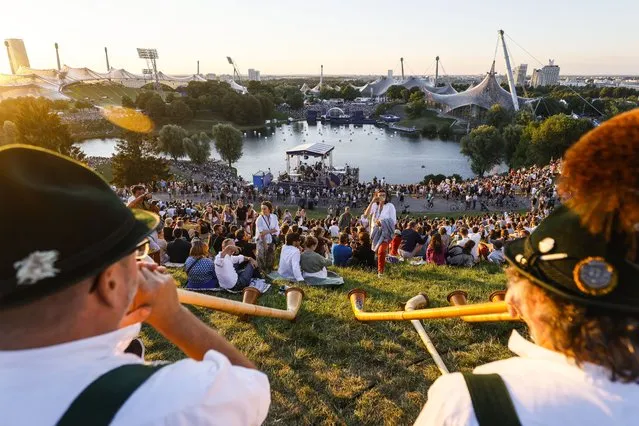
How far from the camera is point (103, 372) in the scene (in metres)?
0.95

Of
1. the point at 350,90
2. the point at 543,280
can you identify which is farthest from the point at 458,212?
the point at 350,90

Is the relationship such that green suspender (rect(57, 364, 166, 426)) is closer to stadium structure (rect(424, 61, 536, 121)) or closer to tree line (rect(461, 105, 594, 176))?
tree line (rect(461, 105, 594, 176))

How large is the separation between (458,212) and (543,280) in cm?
2410

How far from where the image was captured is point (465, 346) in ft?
12.3

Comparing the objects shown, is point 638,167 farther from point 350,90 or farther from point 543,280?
point 350,90

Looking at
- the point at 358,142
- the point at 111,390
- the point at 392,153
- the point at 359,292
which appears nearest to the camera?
the point at 111,390

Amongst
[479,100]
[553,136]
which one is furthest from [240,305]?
[479,100]

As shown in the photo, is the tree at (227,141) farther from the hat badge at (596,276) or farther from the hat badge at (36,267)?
the hat badge at (596,276)

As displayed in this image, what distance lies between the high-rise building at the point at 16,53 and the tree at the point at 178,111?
115310mm

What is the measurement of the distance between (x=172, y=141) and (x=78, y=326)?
49.2 m

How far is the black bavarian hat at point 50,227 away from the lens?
87 centimetres

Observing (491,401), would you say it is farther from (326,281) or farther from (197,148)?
(197,148)

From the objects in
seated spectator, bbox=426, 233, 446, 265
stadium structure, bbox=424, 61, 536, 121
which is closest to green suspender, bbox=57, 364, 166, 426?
seated spectator, bbox=426, 233, 446, 265

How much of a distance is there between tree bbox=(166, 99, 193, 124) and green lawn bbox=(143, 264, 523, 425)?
245ft
